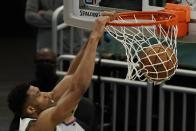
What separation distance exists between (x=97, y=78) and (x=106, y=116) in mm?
516

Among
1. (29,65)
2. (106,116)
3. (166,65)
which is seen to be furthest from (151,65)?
(29,65)

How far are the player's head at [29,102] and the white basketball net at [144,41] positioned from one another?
0.76 meters

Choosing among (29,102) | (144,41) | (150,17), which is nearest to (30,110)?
(29,102)

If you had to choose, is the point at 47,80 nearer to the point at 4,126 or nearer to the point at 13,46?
the point at 4,126

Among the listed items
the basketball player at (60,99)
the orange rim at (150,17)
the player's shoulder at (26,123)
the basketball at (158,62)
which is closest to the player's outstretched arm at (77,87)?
the basketball player at (60,99)

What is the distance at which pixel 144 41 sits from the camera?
552 cm

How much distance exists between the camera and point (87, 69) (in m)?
4.93

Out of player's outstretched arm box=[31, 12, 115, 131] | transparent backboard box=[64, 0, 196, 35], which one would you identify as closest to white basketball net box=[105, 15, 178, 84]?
player's outstretched arm box=[31, 12, 115, 131]

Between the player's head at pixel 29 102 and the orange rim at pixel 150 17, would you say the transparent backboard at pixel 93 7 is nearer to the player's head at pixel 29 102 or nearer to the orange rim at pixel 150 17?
the orange rim at pixel 150 17

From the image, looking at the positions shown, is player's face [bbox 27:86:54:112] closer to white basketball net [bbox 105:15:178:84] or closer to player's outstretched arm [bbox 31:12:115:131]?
player's outstretched arm [bbox 31:12:115:131]

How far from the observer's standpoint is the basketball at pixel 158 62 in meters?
5.26

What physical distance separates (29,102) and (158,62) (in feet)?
3.66

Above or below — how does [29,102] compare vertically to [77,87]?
below

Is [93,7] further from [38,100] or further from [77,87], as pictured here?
[77,87]
